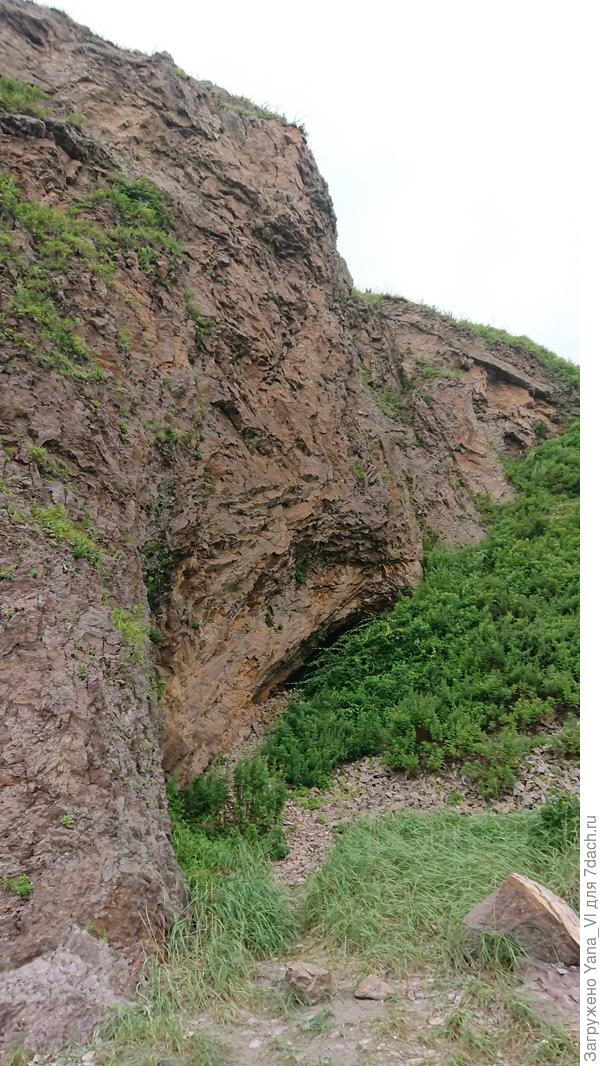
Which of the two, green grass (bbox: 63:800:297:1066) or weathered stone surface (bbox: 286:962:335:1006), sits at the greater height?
weathered stone surface (bbox: 286:962:335:1006)

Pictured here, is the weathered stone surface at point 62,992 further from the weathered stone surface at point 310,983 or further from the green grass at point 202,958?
the weathered stone surface at point 310,983

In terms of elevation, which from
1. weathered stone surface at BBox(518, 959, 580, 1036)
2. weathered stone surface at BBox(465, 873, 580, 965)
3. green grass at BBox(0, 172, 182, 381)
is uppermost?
green grass at BBox(0, 172, 182, 381)

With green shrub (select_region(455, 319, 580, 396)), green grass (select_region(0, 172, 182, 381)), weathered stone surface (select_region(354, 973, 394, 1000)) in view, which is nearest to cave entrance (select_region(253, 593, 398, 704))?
green grass (select_region(0, 172, 182, 381))

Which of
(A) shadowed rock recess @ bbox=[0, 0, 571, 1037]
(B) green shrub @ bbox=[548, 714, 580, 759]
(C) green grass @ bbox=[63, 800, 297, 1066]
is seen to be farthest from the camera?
(B) green shrub @ bbox=[548, 714, 580, 759]

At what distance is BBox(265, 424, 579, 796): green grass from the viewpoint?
8.57 m

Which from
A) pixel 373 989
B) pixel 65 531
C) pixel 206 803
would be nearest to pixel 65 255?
pixel 65 531

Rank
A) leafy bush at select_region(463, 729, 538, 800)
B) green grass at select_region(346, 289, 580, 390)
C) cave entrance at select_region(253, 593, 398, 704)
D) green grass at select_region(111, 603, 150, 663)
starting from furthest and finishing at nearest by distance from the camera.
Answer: green grass at select_region(346, 289, 580, 390)
cave entrance at select_region(253, 593, 398, 704)
leafy bush at select_region(463, 729, 538, 800)
green grass at select_region(111, 603, 150, 663)

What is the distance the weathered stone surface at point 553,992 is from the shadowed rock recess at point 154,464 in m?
2.57

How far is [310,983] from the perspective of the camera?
13.2 ft

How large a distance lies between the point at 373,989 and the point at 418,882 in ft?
4.40

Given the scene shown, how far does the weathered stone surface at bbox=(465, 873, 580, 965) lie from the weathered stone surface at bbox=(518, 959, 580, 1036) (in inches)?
3.2

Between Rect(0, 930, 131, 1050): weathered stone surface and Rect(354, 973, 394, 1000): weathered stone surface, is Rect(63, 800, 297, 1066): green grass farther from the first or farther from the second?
Rect(354, 973, 394, 1000): weathered stone surface

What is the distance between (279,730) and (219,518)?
3.30 m

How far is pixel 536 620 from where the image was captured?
10.3m
